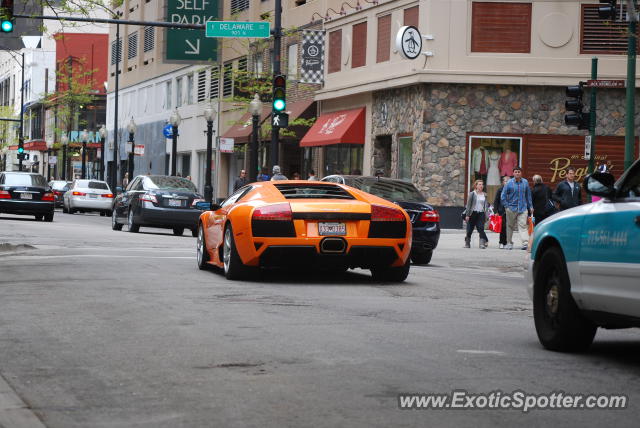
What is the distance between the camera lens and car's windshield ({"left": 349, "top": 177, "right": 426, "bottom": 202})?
20.8m

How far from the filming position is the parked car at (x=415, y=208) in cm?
2064

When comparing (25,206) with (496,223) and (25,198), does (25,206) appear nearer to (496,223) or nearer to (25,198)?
(25,198)

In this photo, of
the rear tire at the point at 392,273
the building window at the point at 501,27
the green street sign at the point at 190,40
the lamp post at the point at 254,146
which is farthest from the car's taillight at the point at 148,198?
the rear tire at the point at 392,273

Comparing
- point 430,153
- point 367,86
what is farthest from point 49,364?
point 367,86

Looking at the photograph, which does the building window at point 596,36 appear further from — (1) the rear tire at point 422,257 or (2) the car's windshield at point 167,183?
(1) the rear tire at point 422,257

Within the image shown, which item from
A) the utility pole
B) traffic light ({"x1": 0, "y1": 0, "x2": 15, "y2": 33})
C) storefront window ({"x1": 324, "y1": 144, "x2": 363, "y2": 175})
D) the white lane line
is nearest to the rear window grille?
the white lane line

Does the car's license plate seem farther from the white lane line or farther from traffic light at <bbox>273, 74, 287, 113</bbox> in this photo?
traffic light at <bbox>273, 74, 287, 113</bbox>

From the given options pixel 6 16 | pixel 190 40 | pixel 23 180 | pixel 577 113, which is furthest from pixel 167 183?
pixel 577 113

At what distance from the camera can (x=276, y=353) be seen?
27.7ft

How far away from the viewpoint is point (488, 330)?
10289 mm

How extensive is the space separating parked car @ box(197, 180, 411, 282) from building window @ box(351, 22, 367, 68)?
85.0 ft

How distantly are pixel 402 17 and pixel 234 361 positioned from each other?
31141 millimetres

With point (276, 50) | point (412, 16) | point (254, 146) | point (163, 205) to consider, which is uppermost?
point (412, 16)

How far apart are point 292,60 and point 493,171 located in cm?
1292
